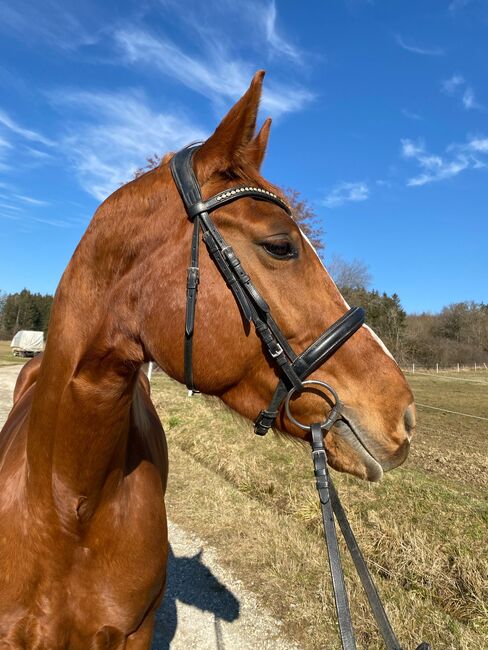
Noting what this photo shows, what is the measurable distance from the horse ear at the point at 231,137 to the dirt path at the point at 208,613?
3750 millimetres

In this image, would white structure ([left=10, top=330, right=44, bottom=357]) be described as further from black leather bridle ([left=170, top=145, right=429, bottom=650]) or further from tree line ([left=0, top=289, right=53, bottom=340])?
black leather bridle ([left=170, top=145, right=429, bottom=650])

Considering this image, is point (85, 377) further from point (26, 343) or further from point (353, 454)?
point (26, 343)

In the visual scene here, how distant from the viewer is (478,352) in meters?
64.5

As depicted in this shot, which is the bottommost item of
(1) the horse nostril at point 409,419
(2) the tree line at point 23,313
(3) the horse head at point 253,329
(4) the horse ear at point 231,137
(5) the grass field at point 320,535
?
(5) the grass field at point 320,535

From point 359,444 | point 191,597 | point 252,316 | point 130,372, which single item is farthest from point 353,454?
point 191,597

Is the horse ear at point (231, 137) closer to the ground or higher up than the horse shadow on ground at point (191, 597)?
higher up

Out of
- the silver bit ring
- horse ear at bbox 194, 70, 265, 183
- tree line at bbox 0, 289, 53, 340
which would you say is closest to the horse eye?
horse ear at bbox 194, 70, 265, 183

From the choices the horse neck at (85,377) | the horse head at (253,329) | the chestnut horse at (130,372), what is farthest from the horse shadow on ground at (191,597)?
the horse head at (253,329)

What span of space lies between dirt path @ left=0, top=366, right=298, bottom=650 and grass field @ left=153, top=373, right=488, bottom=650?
17 cm

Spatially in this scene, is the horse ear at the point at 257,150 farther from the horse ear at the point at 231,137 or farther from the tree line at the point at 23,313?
the tree line at the point at 23,313

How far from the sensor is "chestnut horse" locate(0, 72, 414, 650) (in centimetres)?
178

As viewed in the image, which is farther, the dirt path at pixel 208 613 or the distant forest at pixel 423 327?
the distant forest at pixel 423 327

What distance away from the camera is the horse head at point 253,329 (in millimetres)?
1741

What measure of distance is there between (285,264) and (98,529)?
1575mm
